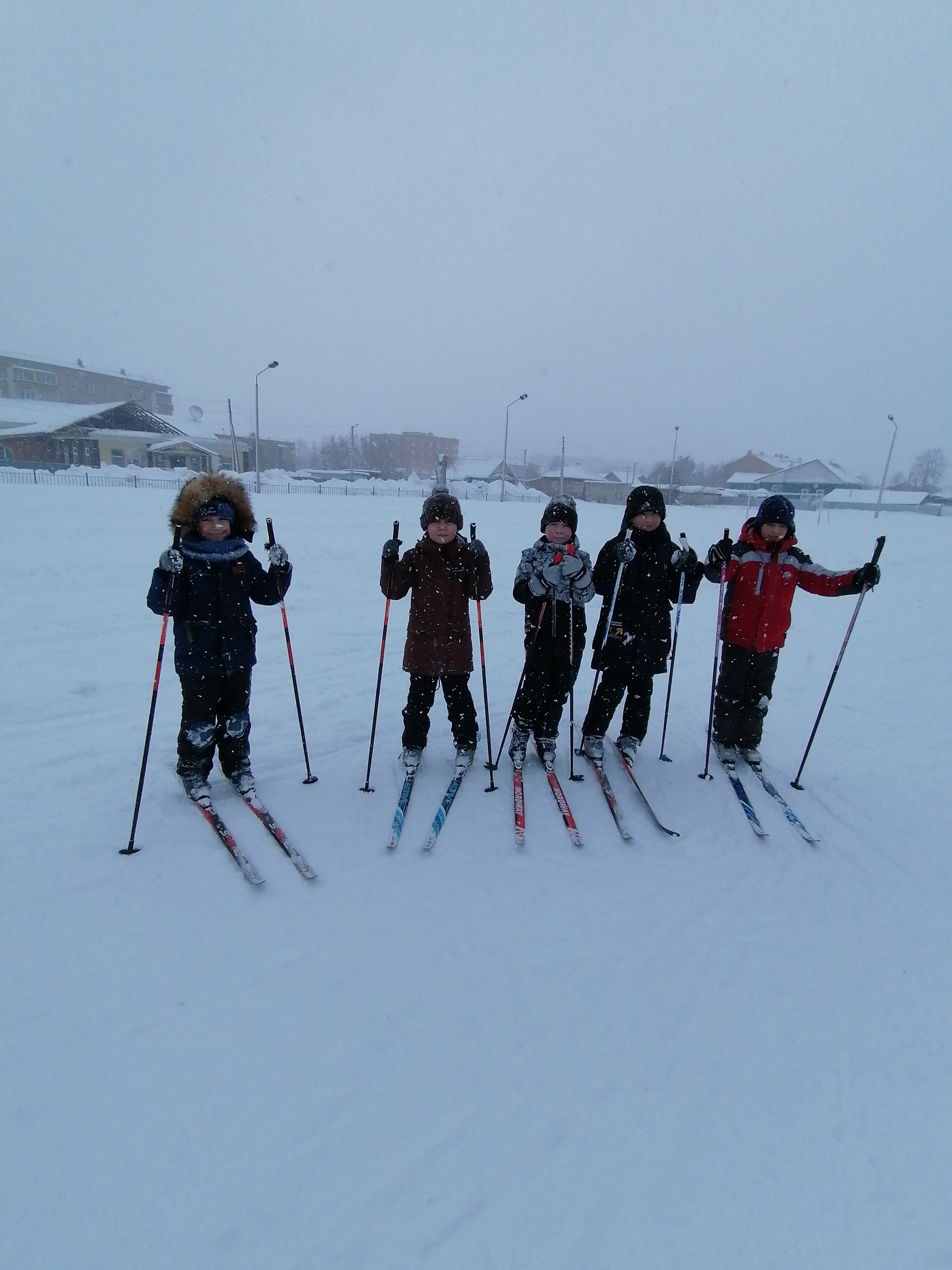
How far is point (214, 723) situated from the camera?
375cm

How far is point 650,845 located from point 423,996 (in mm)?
1714

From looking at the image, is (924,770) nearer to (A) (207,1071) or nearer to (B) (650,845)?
(B) (650,845)

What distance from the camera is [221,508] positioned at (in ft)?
11.6

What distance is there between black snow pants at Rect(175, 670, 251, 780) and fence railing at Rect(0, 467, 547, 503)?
9955 millimetres

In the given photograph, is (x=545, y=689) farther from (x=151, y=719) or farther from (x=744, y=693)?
(x=151, y=719)

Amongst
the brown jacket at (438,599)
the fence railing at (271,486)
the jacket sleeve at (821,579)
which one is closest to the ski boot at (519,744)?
the brown jacket at (438,599)

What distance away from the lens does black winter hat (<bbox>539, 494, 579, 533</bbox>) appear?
403 centimetres

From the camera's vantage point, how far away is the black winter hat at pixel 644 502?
3.98 metres

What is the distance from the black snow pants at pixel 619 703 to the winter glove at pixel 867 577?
1541 millimetres

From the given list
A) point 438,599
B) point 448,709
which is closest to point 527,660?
point 448,709

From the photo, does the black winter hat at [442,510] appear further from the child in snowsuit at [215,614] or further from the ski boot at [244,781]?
the ski boot at [244,781]

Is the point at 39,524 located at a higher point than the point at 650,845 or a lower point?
higher

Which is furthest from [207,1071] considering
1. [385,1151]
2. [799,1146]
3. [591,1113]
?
[799,1146]

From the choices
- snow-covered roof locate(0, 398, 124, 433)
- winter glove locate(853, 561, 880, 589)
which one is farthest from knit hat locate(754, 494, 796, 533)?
snow-covered roof locate(0, 398, 124, 433)
